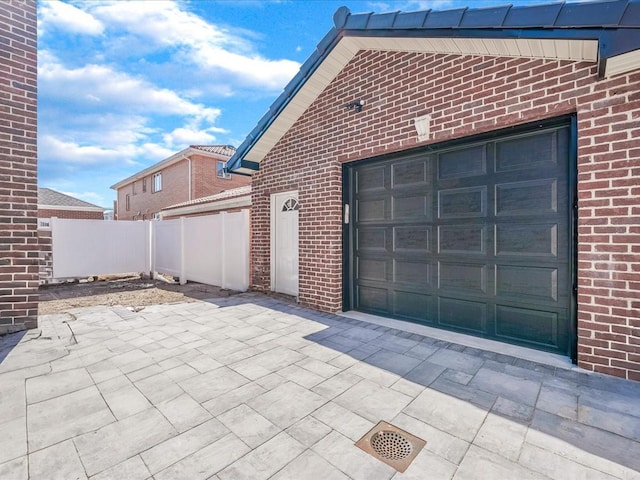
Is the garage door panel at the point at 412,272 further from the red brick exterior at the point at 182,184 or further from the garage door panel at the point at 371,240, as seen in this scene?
the red brick exterior at the point at 182,184

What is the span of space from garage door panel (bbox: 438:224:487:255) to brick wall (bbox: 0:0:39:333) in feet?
18.4

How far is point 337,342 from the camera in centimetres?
362

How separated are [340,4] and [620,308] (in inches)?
Answer: 202

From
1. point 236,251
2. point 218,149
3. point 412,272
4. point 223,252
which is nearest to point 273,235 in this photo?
point 236,251

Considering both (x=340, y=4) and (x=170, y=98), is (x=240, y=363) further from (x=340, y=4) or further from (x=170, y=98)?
(x=170, y=98)

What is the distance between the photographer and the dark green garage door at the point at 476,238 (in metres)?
3.20

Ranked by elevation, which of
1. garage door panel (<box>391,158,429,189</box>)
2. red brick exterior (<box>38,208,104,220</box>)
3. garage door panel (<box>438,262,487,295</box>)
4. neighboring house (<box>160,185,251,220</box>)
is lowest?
garage door panel (<box>438,262,487,295</box>)

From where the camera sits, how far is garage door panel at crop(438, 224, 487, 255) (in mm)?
3676

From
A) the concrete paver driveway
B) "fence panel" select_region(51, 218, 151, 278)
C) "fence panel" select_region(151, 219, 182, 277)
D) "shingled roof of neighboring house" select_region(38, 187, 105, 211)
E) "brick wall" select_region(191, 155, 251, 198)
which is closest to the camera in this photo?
the concrete paver driveway

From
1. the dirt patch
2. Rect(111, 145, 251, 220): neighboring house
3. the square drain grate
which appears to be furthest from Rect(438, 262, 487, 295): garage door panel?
Rect(111, 145, 251, 220): neighboring house

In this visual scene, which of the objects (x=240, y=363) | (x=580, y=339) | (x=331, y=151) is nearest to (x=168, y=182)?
(x=331, y=151)

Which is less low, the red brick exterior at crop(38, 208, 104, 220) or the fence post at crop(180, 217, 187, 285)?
the red brick exterior at crop(38, 208, 104, 220)

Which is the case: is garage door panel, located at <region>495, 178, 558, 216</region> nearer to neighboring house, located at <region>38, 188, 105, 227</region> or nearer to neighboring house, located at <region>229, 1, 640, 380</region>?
neighboring house, located at <region>229, 1, 640, 380</region>

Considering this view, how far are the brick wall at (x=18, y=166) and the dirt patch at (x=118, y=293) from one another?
61.4 inches
